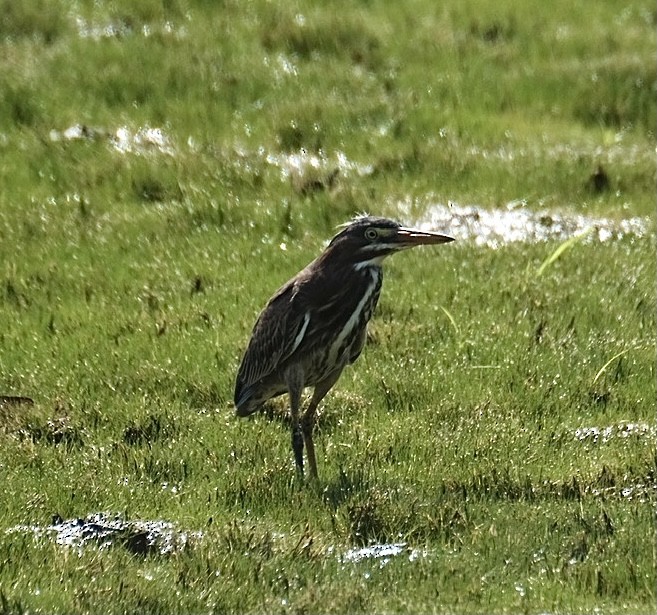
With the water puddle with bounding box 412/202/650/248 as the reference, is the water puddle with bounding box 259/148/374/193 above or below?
above

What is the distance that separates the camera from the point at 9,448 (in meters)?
9.48

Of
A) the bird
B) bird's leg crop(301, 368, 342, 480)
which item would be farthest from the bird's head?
bird's leg crop(301, 368, 342, 480)

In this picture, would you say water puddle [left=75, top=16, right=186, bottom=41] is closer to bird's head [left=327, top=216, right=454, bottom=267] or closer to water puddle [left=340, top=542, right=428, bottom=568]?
bird's head [left=327, top=216, right=454, bottom=267]

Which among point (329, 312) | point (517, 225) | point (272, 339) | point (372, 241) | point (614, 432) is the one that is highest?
point (372, 241)

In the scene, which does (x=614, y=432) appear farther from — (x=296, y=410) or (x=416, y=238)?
(x=296, y=410)

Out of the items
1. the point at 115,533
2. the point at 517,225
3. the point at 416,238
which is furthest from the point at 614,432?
the point at 517,225

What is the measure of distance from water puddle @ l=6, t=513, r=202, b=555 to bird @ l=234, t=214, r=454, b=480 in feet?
3.84

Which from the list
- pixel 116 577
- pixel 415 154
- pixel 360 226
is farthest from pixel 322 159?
pixel 116 577

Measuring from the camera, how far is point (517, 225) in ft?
45.0

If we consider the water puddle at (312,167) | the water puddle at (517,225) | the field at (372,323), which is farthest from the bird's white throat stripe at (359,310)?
the water puddle at (312,167)

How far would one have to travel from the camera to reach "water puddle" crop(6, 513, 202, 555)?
8.02 m

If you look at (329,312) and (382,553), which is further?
(329,312)

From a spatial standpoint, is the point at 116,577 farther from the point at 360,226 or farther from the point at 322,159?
the point at 322,159

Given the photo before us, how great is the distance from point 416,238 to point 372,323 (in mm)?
2335
